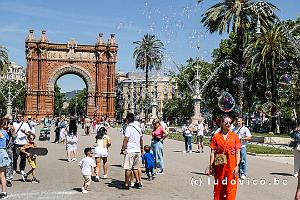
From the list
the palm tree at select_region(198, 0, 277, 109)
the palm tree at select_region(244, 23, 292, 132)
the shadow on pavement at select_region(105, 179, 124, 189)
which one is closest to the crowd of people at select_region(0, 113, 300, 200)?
the shadow on pavement at select_region(105, 179, 124, 189)

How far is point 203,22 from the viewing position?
121ft

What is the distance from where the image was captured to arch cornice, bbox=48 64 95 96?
84188 millimetres

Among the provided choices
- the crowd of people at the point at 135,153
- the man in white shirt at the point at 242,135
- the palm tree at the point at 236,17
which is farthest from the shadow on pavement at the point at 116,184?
the palm tree at the point at 236,17

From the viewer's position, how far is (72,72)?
278ft

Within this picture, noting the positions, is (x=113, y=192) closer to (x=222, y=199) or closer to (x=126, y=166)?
(x=126, y=166)

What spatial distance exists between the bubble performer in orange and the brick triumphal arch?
77.0m

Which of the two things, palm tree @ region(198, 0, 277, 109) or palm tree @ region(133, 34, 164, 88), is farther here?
palm tree @ region(133, 34, 164, 88)

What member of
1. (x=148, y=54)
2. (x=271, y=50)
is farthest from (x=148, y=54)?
(x=271, y=50)

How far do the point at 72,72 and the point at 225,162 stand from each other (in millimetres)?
78266

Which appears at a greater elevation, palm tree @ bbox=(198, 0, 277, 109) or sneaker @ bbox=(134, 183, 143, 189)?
palm tree @ bbox=(198, 0, 277, 109)

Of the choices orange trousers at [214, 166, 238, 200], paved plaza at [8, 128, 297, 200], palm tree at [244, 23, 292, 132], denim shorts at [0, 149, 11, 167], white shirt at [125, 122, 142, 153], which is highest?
palm tree at [244, 23, 292, 132]

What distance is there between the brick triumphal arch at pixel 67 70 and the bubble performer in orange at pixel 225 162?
252ft

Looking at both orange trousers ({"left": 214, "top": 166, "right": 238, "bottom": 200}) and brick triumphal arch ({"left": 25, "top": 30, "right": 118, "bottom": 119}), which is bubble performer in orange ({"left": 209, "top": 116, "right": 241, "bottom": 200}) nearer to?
orange trousers ({"left": 214, "top": 166, "right": 238, "bottom": 200})

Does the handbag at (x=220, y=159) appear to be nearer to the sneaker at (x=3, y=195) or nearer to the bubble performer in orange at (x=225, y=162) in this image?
the bubble performer in orange at (x=225, y=162)
